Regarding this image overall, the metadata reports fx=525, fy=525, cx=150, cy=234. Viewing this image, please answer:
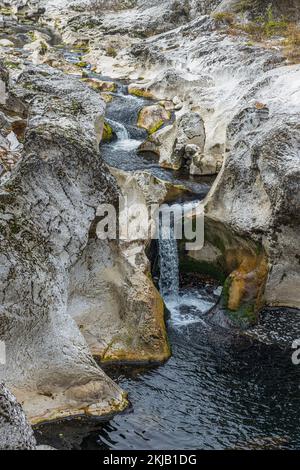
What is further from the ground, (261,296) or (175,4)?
(175,4)

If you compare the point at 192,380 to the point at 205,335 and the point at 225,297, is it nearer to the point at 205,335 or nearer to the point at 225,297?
the point at 205,335

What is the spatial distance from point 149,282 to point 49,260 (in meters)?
4.24

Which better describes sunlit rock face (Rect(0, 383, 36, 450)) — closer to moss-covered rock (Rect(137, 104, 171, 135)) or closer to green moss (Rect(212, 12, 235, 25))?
moss-covered rock (Rect(137, 104, 171, 135))

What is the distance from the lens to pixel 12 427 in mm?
8047

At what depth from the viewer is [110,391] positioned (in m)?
13.0

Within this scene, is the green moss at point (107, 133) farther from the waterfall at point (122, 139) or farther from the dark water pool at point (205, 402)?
the dark water pool at point (205, 402)

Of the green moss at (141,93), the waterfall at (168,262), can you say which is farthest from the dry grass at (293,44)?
the waterfall at (168,262)

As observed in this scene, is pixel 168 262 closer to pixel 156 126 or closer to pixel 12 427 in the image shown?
pixel 12 427

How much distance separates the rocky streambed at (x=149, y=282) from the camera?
12.1m

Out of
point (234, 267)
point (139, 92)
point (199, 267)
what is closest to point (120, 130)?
point (139, 92)

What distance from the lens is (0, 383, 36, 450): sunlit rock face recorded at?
792 cm

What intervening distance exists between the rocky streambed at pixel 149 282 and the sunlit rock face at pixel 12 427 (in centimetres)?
3
